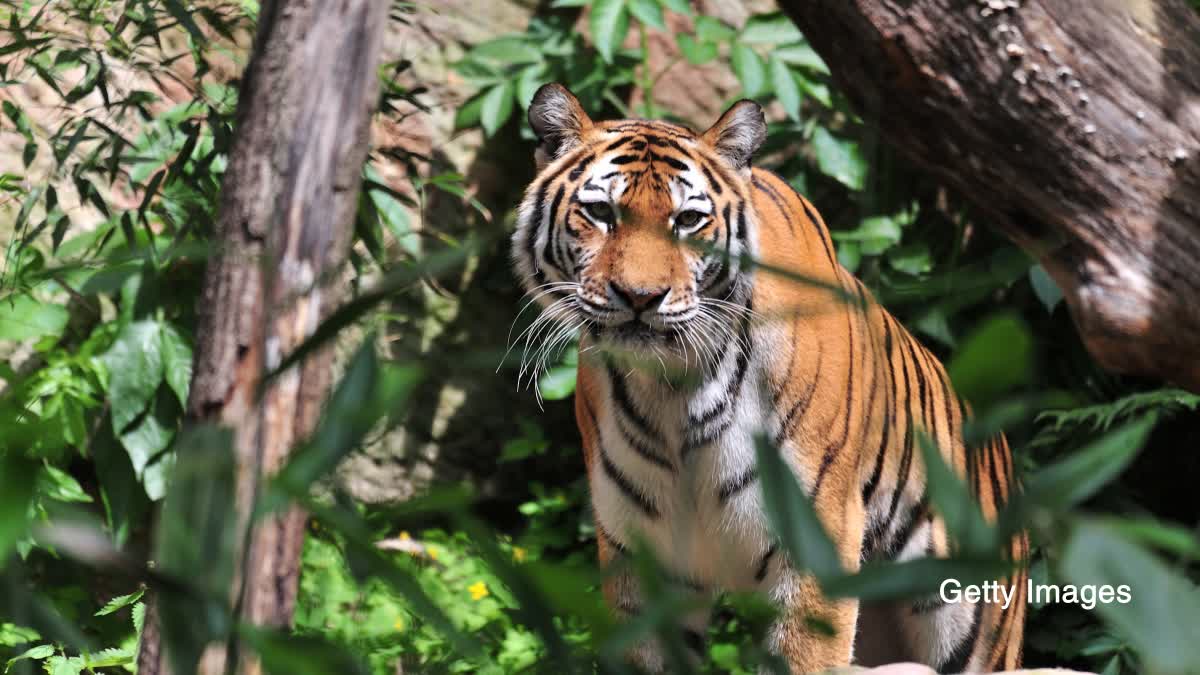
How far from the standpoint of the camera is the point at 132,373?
347 centimetres

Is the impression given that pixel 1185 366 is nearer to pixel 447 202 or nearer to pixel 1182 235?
pixel 1182 235

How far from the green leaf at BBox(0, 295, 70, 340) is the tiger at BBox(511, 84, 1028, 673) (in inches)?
58.9

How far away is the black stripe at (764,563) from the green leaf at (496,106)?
1.98 meters

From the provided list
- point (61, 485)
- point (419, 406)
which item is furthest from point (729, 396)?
point (419, 406)

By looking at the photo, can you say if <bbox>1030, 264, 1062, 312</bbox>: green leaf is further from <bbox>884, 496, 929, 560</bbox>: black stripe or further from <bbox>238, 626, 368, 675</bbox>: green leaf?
<bbox>238, 626, 368, 675</bbox>: green leaf

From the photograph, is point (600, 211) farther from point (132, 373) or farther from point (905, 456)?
point (132, 373)

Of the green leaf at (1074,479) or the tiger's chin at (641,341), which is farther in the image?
the tiger's chin at (641,341)

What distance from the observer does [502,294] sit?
473 centimetres

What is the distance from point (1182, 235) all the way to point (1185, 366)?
10.3 inches

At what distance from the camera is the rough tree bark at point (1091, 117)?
7.40 feet

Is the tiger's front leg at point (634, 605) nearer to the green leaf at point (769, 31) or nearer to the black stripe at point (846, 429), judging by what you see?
the black stripe at point (846, 429)

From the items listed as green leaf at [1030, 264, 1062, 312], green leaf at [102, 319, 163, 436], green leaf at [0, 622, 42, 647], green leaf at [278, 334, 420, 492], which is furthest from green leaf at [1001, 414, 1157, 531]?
green leaf at [102, 319, 163, 436]

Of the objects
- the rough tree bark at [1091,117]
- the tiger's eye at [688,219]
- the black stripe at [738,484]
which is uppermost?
the rough tree bark at [1091,117]

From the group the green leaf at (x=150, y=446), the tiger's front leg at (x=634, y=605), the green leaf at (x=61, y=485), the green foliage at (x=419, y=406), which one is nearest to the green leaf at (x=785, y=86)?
the green foliage at (x=419, y=406)
